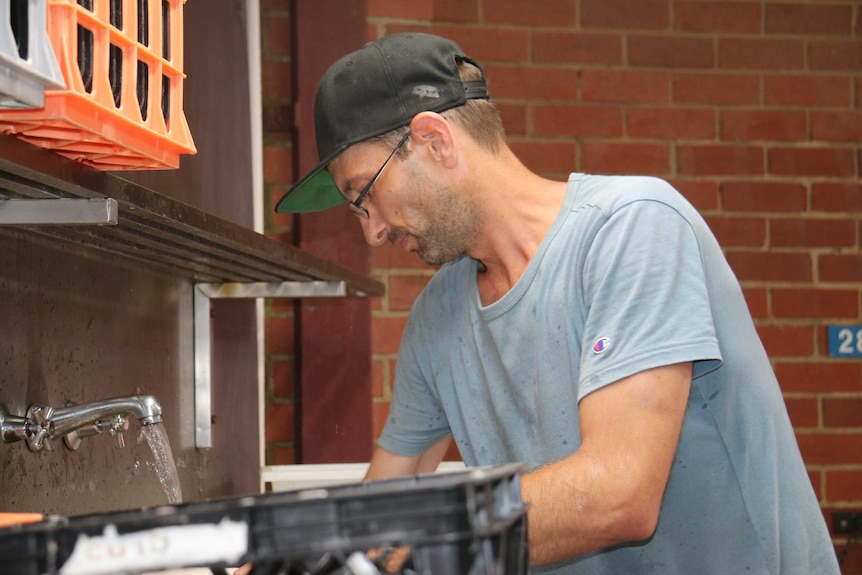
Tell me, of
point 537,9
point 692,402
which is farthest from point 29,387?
point 537,9

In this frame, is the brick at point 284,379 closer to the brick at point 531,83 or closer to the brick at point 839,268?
the brick at point 531,83

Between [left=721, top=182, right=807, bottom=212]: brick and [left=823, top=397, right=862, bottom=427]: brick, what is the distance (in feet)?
1.74

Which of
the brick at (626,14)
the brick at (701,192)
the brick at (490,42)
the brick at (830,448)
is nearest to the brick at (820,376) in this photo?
the brick at (830,448)

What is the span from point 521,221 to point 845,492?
182 cm

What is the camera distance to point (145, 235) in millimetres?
1341

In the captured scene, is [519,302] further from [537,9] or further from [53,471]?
[537,9]

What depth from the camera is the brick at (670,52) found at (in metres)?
2.91

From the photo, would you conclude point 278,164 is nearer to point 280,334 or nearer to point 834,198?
point 280,334

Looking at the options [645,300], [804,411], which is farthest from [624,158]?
[645,300]

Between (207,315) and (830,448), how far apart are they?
178 cm

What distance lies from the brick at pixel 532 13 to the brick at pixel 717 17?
0.30 metres

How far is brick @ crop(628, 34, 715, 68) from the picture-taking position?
2.91 meters

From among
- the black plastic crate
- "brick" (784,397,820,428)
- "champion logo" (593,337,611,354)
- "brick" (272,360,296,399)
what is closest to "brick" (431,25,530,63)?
"brick" (272,360,296,399)

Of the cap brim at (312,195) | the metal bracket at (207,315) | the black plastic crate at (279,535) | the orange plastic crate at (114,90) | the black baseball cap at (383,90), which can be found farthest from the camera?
the metal bracket at (207,315)
